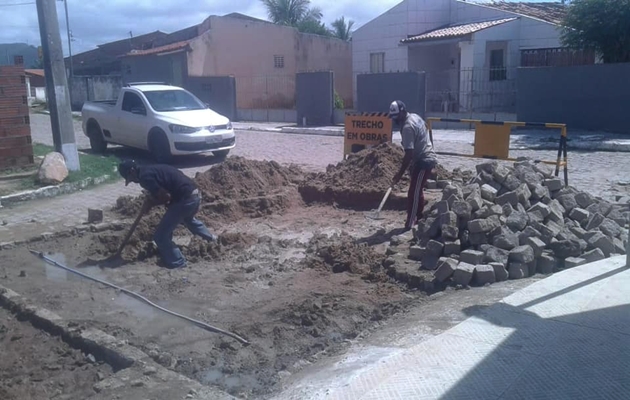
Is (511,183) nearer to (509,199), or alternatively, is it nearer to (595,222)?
(509,199)

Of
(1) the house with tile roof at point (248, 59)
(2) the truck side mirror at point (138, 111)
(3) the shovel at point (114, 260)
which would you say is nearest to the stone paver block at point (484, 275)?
(3) the shovel at point (114, 260)

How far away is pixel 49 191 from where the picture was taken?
41.7 feet

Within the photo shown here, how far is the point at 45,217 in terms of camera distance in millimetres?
11086

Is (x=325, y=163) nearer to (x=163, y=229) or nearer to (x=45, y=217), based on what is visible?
(x=45, y=217)

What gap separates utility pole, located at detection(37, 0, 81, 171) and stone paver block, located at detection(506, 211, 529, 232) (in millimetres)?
9675

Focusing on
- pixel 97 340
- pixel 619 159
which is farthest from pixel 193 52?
pixel 97 340

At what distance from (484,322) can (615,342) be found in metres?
1.01

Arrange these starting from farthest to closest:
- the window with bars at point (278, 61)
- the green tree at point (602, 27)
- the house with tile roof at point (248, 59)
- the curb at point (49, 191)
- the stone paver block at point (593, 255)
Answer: the window with bars at point (278, 61) → the house with tile roof at point (248, 59) → the green tree at point (602, 27) → the curb at point (49, 191) → the stone paver block at point (593, 255)

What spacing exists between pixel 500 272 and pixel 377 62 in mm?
25794

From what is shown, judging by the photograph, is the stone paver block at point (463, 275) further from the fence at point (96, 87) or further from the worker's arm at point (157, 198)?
the fence at point (96, 87)

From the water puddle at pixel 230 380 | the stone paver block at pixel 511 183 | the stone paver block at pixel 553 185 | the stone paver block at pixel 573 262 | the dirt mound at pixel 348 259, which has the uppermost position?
the stone paver block at pixel 511 183

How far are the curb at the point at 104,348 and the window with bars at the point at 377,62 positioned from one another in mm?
26203

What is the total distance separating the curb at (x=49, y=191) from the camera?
477 inches

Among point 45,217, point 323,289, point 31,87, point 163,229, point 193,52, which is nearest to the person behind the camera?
point 323,289
